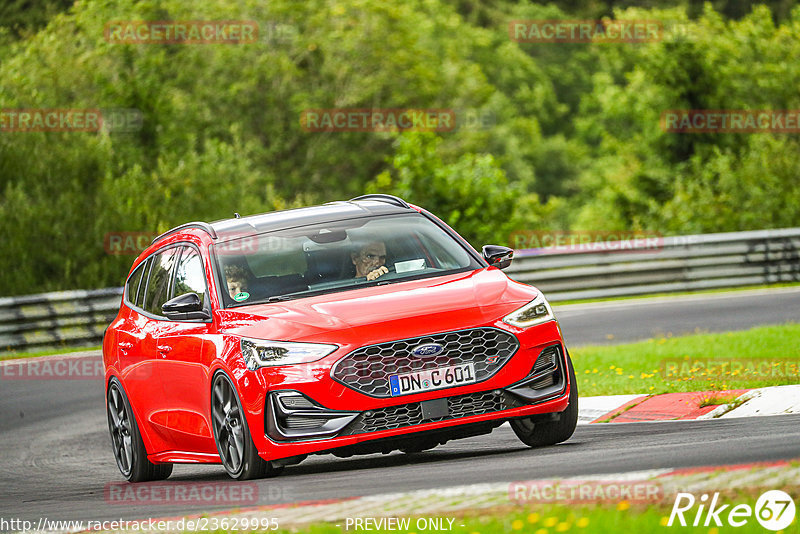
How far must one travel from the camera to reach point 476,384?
27.9 ft

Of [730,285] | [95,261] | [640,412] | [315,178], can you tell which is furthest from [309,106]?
→ [640,412]

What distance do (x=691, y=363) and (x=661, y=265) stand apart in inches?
472

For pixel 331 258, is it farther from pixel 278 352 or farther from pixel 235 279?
pixel 278 352

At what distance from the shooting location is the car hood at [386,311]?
8.41 m

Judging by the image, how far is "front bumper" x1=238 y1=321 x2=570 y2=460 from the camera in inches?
330

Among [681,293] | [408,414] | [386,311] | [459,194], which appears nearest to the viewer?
[408,414]

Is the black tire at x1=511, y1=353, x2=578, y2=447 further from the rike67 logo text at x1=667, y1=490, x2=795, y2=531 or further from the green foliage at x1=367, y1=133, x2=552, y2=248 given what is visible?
the green foliage at x1=367, y1=133, x2=552, y2=248

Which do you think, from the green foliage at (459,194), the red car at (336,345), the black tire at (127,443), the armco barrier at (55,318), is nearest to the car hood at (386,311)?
the red car at (336,345)

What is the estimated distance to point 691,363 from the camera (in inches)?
538

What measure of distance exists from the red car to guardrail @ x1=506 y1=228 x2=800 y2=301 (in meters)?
14.9

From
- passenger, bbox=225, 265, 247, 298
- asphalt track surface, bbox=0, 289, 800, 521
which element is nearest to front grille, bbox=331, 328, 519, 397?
asphalt track surface, bbox=0, 289, 800, 521

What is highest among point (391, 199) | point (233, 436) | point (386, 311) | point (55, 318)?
point (391, 199)

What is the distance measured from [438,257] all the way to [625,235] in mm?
27655

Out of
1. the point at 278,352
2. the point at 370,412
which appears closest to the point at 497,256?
the point at 370,412
